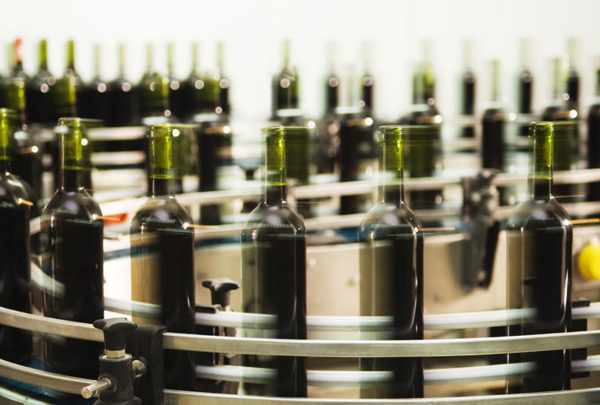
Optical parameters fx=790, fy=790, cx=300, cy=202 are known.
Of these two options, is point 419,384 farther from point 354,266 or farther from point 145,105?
point 145,105

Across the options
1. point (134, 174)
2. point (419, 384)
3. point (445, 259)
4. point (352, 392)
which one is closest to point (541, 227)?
point (419, 384)

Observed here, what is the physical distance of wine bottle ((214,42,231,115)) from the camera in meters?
1.56

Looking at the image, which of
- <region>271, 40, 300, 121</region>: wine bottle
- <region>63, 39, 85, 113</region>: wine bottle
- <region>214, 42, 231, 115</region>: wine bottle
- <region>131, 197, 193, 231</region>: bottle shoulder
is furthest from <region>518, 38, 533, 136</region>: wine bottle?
<region>131, 197, 193, 231</region>: bottle shoulder

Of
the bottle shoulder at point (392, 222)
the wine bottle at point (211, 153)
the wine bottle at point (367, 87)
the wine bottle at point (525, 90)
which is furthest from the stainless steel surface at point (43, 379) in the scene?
the wine bottle at point (525, 90)

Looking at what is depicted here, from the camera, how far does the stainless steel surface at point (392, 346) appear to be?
0.59 metres

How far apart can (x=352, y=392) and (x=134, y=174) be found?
72 centimetres

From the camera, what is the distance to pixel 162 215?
0.69m

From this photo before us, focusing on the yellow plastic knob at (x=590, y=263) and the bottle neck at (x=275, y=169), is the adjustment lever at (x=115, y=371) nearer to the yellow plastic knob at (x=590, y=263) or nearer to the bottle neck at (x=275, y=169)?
the bottle neck at (x=275, y=169)

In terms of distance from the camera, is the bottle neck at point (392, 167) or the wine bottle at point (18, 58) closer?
the bottle neck at point (392, 167)

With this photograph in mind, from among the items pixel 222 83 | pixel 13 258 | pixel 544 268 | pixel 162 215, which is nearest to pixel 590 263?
pixel 544 268

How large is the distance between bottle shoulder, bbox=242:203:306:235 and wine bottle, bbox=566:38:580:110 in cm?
102

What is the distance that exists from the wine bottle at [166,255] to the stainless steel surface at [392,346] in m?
0.08

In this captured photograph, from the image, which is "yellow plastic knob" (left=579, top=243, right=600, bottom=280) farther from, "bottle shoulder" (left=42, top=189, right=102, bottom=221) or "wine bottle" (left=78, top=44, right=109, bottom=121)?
"wine bottle" (left=78, top=44, right=109, bottom=121)

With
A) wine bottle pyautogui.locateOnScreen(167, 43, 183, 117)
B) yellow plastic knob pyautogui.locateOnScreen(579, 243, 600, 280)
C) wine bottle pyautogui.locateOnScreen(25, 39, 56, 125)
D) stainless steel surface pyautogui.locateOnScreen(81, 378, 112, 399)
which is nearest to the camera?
stainless steel surface pyautogui.locateOnScreen(81, 378, 112, 399)
